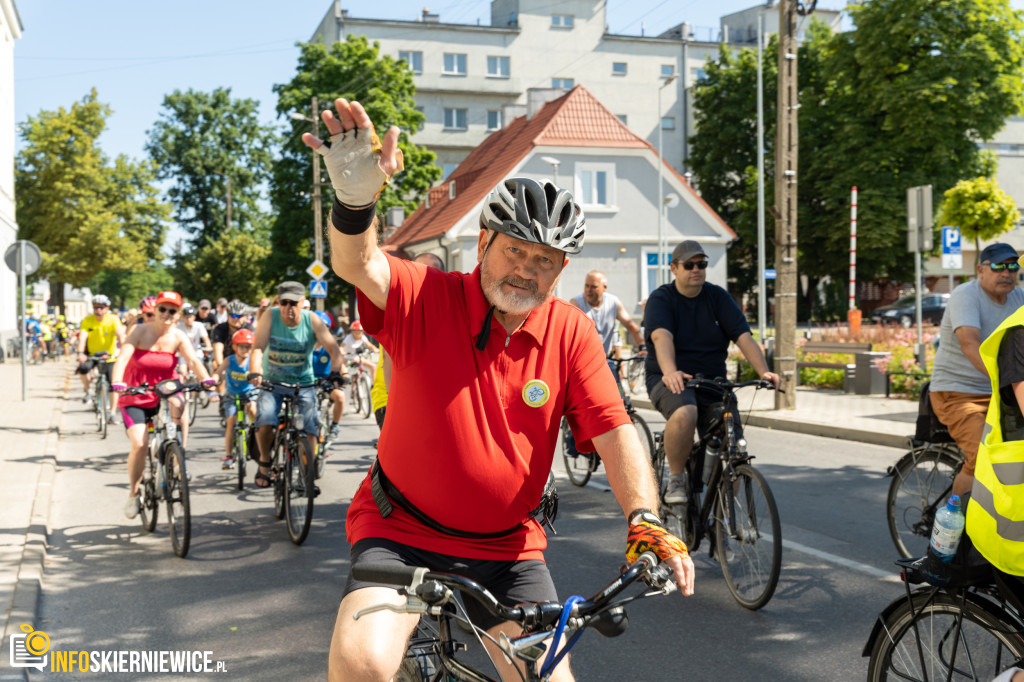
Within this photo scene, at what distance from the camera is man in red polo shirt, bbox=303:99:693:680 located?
2.55m

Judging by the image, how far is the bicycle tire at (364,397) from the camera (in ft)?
51.1

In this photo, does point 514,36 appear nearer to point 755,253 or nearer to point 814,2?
point 755,253

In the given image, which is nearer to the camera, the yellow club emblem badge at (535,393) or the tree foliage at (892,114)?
the yellow club emblem badge at (535,393)

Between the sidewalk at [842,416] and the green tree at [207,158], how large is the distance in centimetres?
5304

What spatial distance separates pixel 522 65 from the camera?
205 ft

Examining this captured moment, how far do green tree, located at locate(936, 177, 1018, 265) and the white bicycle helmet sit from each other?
25.0m

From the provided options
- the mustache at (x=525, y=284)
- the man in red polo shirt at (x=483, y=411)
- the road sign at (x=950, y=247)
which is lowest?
the man in red polo shirt at (x=483, y=411)

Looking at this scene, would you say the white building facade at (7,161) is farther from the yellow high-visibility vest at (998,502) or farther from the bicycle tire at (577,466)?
the yellow high-visibility vest at (998,502)

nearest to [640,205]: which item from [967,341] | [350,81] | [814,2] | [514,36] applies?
[350,81]

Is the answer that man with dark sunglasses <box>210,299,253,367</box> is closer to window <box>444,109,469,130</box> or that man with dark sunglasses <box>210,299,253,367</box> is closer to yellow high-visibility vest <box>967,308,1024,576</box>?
yellow high-visibility vest <box>967,308,1024,576</box>

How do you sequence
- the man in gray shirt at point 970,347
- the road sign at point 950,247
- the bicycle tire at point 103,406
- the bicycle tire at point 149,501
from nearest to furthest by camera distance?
the man in gray shirt at point 970,347 → the bicycle tire at point 149,501 → the bicycle tire at point 103,406 → the road sign at point 950,247

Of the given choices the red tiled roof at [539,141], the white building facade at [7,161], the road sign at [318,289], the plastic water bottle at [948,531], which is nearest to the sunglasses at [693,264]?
the plastic water bottle at [948,531]

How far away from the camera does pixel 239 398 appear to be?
9836 millimetres

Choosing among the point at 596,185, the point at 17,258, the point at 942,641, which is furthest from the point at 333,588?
the point at 596,185
